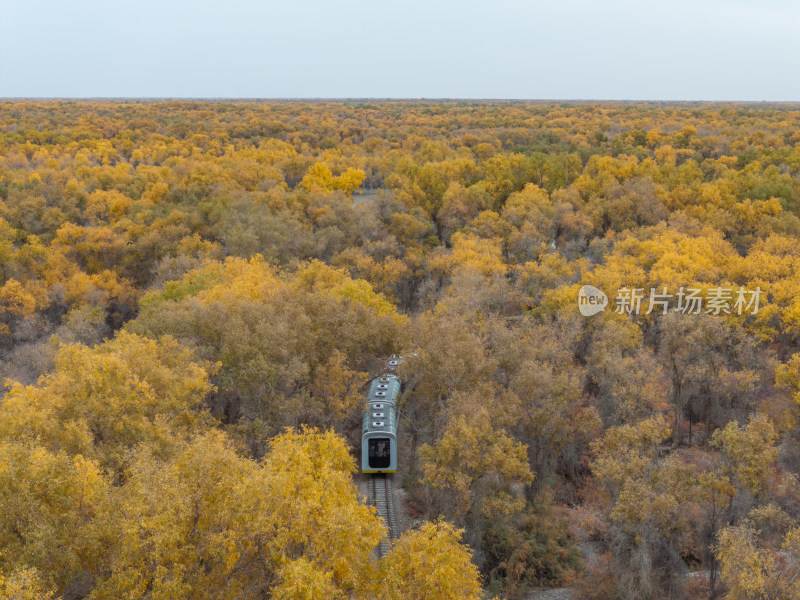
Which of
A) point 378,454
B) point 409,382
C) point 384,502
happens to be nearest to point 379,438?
point 378,454

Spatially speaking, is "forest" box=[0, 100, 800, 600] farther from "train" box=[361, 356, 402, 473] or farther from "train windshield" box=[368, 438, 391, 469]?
"train windshield" box=[368, 438, 391, 469]

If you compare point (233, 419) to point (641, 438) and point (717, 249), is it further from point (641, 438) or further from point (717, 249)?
point (717, 249)

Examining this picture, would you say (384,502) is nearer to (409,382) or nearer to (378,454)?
(378,454)

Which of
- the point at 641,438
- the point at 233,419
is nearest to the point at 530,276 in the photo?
the point at 641,438

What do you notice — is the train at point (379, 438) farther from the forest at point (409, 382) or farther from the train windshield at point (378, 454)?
the forest at point (409, 382)

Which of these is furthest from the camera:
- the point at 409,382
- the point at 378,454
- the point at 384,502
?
the point at 409,382

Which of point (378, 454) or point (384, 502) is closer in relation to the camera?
point (384, 502)
